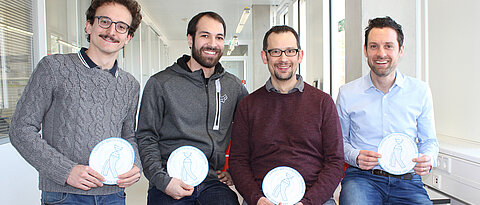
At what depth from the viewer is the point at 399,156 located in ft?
6.39

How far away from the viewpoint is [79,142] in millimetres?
1655

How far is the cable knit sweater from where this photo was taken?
157 centimetres

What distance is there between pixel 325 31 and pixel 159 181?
394 centimetres

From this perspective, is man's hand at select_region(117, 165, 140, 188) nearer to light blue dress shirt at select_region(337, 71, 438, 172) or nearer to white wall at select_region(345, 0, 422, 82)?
light blue dress shirt at select_region(337, 71, 438, 172)

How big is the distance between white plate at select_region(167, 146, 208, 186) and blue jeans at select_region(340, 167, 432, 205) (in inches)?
34.4

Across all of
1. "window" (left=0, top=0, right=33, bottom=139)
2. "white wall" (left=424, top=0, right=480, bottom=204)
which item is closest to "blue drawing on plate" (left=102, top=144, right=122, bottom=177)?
"window" (left=0, top=0, right=33, bottom=139)

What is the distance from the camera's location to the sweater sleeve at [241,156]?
6.45ft

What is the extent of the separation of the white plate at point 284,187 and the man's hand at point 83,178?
0.80 metres

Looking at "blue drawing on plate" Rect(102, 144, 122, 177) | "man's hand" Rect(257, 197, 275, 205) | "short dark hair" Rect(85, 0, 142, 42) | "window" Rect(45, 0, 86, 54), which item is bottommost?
"man's hand" Rect(257, 197, 275, 205)

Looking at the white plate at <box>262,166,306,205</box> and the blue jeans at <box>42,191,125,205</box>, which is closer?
the blue jeans at <box>42,191,125,205</box>

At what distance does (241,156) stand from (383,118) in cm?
92

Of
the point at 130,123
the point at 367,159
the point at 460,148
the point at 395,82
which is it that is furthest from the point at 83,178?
the point at 460,148

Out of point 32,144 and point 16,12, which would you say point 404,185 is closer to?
point 32,144

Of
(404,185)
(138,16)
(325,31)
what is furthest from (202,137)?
(325,31)
